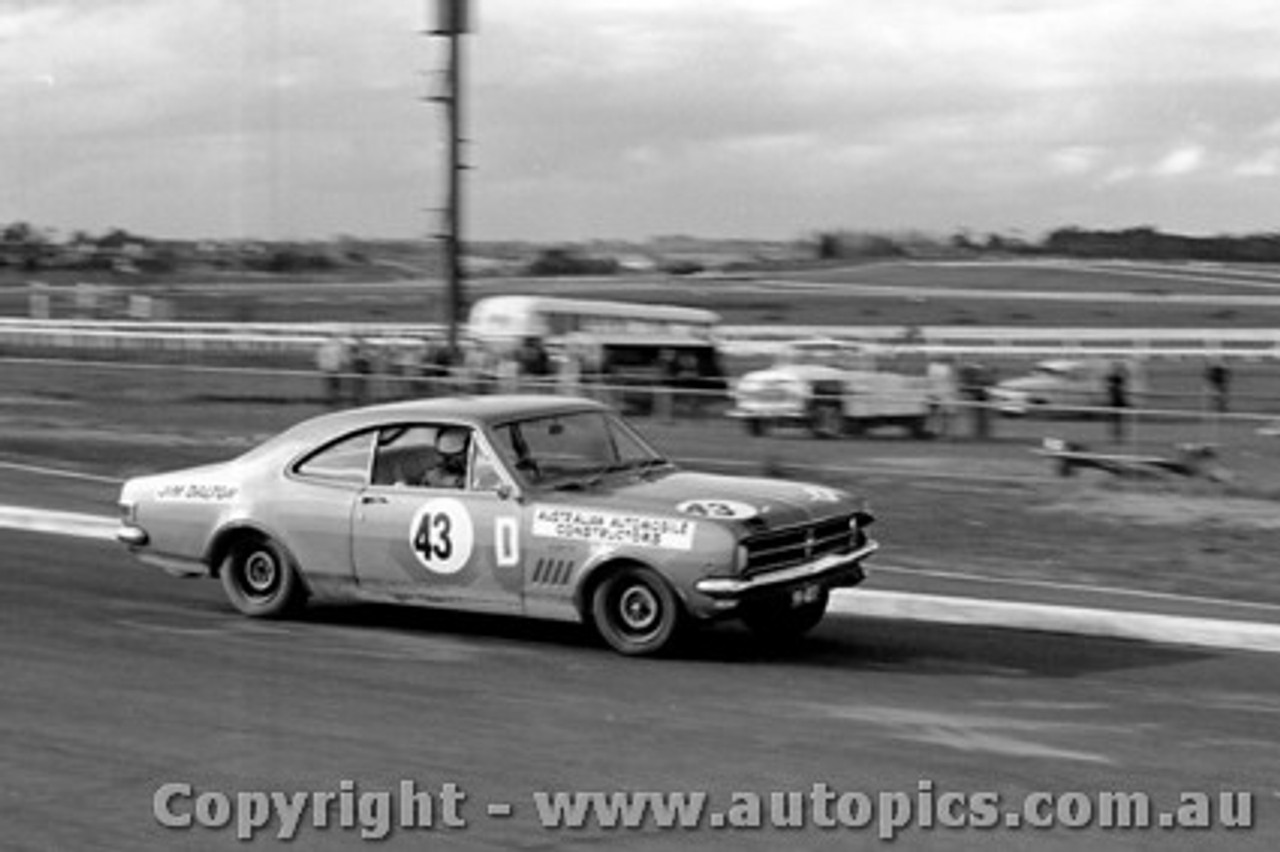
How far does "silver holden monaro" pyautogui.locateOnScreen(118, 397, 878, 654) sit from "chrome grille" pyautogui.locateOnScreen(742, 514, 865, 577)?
0.04ft

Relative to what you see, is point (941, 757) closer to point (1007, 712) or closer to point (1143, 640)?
point (1007, 712)

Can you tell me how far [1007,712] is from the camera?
9.09 metres

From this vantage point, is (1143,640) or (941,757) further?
(1143,640)

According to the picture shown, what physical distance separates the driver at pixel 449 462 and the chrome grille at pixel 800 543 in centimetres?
177

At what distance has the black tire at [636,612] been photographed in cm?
1026

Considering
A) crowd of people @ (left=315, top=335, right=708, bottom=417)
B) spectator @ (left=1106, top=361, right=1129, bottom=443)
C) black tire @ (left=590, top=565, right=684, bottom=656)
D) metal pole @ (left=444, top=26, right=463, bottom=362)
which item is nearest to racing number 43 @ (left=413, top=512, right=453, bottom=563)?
black tire @ (left=590, top=565, right=684, bottom=656)

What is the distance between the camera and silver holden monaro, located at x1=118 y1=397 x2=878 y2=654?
1023 cm

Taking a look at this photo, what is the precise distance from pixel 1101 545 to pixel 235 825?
1170 cm

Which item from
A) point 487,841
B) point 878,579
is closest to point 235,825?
point 487,841

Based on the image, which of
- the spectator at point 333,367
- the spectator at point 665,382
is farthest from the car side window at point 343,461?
the spectator at point 333,367

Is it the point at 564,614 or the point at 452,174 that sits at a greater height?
the point at 452,174

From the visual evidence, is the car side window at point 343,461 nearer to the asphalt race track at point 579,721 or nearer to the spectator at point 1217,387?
the asphalt race track at point 579,721

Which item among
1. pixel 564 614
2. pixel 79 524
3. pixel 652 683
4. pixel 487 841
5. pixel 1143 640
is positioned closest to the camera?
pixel 487 841

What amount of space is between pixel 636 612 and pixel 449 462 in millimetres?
1449
